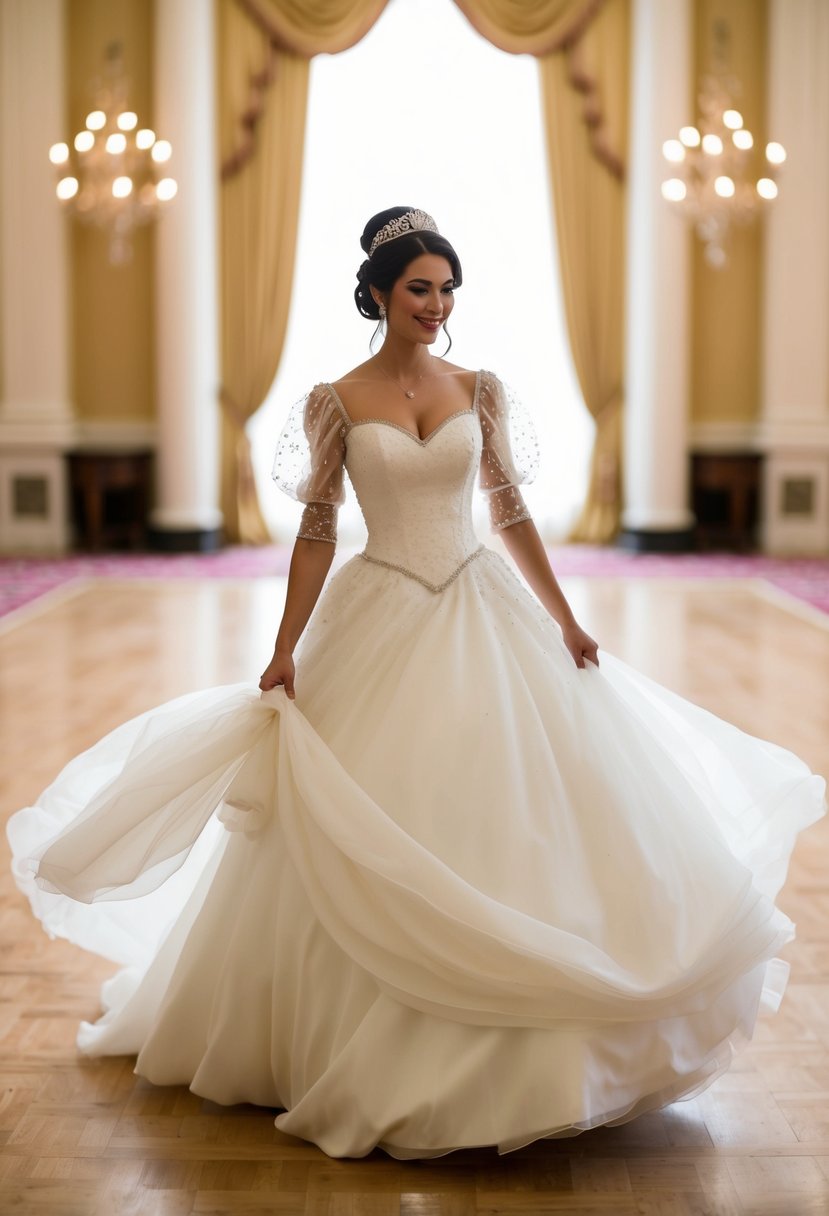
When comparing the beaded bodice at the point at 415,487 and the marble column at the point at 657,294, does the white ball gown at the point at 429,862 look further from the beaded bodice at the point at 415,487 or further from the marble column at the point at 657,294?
the marble column at the point at 657,294

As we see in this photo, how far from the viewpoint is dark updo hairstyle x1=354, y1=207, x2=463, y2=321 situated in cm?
252

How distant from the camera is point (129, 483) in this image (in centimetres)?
1132

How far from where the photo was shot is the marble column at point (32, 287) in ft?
35.5

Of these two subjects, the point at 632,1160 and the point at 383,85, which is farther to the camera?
the point at 383,85

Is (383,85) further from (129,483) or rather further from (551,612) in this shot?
(551,612)

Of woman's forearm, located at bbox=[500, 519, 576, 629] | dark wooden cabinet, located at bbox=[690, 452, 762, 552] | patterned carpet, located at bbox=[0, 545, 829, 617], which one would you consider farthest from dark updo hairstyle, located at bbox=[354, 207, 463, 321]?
dark wooden cabinet, located at bbox=[690, 452, 762, 552]

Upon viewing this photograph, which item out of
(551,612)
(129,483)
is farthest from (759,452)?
(551,612)

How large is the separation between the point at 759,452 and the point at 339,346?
10.8 ft

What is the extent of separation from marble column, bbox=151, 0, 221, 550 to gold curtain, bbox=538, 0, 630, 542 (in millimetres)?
2578

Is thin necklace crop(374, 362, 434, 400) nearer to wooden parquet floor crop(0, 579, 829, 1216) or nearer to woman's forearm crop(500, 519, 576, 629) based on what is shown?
woman's forearm crop(500, 519, 576, 629)

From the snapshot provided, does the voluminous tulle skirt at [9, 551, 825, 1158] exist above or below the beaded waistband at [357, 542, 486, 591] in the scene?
below

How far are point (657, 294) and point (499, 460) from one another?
865 cm

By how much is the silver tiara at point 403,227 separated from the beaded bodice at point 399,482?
0.27m

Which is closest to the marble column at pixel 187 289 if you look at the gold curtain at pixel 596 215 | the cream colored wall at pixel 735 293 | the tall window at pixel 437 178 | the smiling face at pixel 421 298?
the tall window at pixel 437 178
